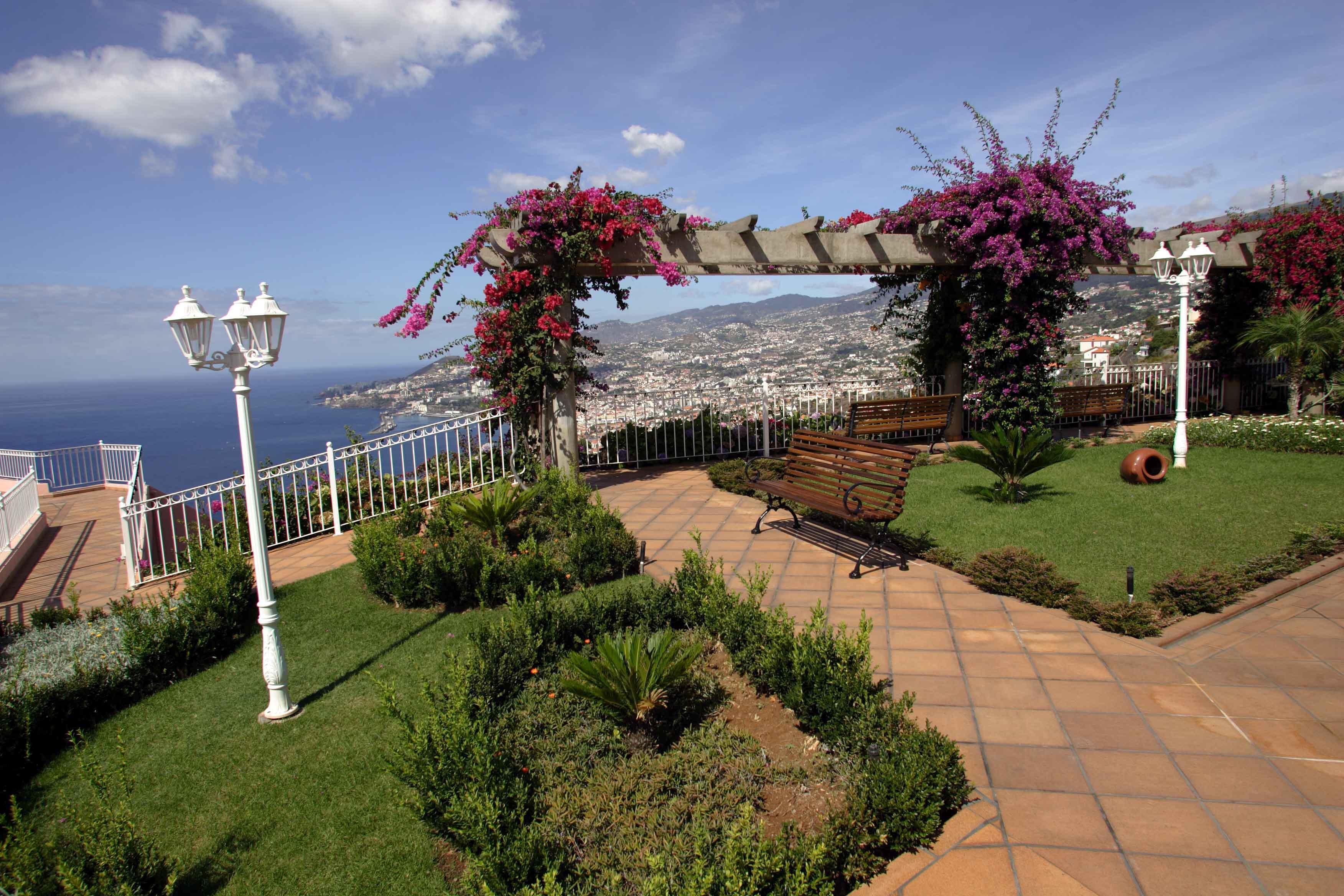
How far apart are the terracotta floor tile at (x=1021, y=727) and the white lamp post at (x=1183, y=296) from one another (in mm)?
6561

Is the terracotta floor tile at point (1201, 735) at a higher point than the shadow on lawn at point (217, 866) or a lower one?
higher

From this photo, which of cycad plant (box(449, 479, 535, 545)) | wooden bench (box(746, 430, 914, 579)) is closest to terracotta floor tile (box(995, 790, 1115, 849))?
wooden bench (box(746, 430, 914, 579))

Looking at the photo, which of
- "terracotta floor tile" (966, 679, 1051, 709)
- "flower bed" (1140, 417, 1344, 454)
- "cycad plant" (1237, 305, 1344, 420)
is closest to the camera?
"terracotta floor tile" (966, 679, 1051, 709)

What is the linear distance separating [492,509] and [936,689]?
388 cm

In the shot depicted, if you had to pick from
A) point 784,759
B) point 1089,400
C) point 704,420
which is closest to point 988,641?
point 784,759

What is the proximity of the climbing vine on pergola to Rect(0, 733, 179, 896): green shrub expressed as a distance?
592 cm

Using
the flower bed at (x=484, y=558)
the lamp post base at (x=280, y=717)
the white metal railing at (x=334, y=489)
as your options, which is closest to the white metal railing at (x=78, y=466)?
Answer: the white metal railing at (x=334, y=489)

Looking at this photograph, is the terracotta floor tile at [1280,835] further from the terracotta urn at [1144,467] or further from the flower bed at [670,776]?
the terracotta urn at [1144,467]

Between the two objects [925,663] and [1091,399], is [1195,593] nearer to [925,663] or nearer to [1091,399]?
[925,663]

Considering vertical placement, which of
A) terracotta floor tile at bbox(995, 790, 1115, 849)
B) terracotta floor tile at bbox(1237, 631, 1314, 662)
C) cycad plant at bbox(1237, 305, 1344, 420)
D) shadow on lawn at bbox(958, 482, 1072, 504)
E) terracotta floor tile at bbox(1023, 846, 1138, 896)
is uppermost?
cycad plant at bbox(1237, 305, 1344, 420)

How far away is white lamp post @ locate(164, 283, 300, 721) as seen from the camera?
12.0 ft

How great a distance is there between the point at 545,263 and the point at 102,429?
117 ft

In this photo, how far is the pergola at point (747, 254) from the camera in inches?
328

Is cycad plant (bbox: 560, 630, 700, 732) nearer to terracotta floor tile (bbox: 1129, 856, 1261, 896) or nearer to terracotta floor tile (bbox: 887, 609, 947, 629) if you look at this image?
terracotta floor tile (bbox: 887, 609, 947, 629)
